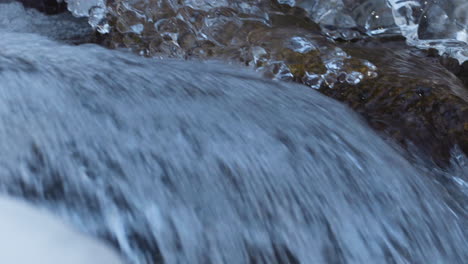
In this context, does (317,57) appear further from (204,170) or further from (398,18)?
(204,170)

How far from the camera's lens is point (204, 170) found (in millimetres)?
1468

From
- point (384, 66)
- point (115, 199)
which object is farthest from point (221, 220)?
point (384, 66)

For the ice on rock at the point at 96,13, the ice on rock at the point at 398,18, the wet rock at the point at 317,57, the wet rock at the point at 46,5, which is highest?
the ice on rock at the point at 398,18

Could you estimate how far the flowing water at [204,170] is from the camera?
1242mm

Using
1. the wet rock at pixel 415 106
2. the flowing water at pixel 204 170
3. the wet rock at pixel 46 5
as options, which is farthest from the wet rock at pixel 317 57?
the wet rock at pixel 46 5

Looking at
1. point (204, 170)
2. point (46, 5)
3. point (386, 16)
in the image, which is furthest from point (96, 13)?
point (204, 170)

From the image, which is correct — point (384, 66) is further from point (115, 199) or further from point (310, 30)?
point (115, 199)

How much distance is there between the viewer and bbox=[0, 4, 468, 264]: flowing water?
124 cm

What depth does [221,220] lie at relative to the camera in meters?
1.33

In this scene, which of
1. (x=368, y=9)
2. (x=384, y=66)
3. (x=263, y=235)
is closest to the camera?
(x=263, y=235)

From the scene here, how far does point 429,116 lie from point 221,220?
4.05ft

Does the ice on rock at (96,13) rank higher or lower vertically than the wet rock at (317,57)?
lower

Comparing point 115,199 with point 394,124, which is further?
point 394,124

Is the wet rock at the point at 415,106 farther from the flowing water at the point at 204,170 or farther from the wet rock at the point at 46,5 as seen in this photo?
the wet rock at the point at 46,5
